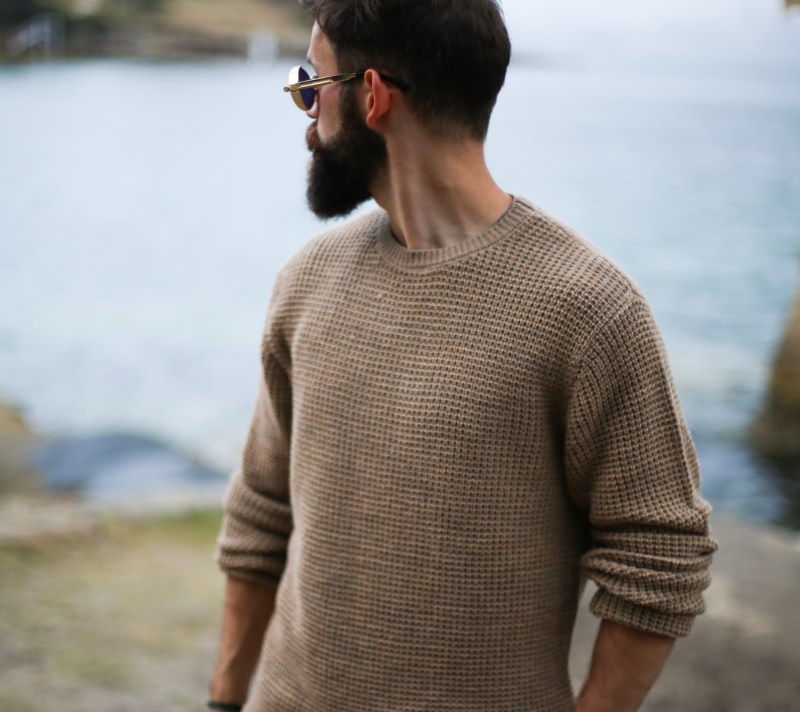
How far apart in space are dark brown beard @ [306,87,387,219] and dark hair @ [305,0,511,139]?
6 centimetres

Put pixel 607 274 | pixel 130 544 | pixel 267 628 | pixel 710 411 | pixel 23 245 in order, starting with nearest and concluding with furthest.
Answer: pixel 607 274 < pixel 267 628 < pixel 130 544 < pixel 710 411 < pixel 23 245

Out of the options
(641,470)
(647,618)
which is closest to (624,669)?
(647,618)

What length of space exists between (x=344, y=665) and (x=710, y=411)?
8.22 m

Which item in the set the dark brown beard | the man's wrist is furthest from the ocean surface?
the dark brown beard

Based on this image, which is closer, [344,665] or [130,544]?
[344,665]

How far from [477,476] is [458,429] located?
56 millimetres

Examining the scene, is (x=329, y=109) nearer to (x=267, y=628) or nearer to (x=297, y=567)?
(x=297, y=567)

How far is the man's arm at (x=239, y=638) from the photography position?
137 cm

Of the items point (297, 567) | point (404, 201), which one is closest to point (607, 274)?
point (404, 201)

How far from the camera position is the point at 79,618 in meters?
3.02

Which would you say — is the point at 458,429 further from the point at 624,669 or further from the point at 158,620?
the point at 158,620

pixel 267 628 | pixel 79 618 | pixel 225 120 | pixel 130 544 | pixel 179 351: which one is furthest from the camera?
pixel 225 120

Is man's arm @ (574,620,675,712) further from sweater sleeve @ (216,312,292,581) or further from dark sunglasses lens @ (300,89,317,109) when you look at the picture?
dark sunglasses lens @ (300,89,317,109)

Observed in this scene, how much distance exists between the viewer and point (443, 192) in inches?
45.5
